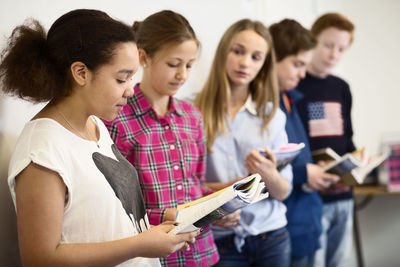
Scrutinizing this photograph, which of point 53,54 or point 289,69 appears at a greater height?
point 53,54

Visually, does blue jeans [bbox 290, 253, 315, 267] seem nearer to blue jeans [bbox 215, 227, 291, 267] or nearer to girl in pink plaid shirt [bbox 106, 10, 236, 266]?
blue jeans [bbox 215, 227, 291, 267]

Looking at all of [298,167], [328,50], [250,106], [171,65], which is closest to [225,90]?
[250,106]

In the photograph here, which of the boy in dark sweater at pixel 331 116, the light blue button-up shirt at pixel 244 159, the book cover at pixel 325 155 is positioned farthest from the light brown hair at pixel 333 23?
the light blue button-up shirt at pixel 244 159

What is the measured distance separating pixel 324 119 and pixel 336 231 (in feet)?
2.16

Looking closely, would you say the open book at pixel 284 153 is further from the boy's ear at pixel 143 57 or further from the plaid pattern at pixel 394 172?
the plaid pattern at pixel 394 172

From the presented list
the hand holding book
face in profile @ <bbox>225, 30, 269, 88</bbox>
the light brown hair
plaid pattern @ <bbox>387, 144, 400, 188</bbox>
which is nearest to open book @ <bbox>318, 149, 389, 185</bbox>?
the hand holding book

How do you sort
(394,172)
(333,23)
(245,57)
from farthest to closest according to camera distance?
(394,172) < (333,23) < (245,57)

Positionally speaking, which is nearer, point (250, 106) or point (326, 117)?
point (250, 106)

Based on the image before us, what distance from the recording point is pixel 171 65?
1426 mm

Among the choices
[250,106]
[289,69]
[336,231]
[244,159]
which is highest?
[289,69]

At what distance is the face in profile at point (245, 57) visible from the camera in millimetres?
1843

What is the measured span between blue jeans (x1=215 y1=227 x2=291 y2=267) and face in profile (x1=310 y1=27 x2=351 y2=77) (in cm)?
123

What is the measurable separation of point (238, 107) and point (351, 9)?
8.28 feet

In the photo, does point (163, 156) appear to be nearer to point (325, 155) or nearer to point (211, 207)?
point (211, 207)
